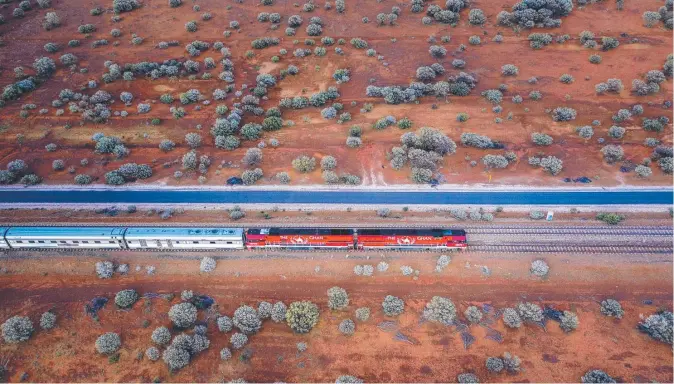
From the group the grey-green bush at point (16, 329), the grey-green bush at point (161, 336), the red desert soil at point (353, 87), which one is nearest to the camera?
the grey-green bush at point (161, 336)

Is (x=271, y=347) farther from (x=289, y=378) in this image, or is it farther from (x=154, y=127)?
(x=154, y=127)

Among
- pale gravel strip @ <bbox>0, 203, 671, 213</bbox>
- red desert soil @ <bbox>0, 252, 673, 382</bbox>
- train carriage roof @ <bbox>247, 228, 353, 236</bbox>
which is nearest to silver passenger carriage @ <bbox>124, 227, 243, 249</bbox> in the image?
red desert soil @ <bbox>0, 252, 673, 382</bbox>

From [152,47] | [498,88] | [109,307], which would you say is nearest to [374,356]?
[109,307]

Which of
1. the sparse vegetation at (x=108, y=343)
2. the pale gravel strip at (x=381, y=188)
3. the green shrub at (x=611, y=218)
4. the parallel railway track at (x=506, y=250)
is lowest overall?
the sparse vegetation at (x=108, y=343)

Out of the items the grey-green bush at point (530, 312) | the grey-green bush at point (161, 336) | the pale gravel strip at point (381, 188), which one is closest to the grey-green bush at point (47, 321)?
the grey-green bush at point (161, 336)

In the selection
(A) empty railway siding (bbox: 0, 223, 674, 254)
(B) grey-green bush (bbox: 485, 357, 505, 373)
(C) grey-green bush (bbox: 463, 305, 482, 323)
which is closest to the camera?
(B) grey-green bush (bbox: 485, 357, 505, 373)

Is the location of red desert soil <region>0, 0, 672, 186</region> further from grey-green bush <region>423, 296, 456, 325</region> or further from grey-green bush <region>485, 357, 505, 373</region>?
grey-green bush <region>485, 357, 505, 373</region>

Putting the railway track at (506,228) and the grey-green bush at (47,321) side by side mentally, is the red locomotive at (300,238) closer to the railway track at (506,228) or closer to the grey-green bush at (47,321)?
A: the railway track at (506,228)
